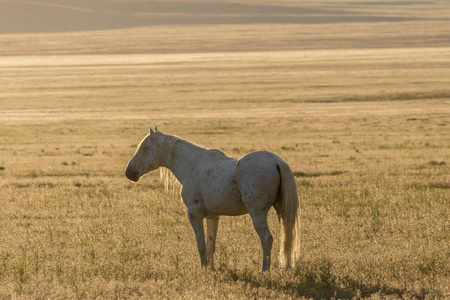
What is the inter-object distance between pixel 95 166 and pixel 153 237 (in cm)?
1142

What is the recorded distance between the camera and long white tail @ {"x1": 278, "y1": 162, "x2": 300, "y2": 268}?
8062 millimetres

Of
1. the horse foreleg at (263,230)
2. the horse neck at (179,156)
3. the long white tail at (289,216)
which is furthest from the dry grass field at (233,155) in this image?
the horse neck at (179,156)

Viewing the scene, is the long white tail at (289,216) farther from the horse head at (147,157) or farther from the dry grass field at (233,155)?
the horse head at (147,157)

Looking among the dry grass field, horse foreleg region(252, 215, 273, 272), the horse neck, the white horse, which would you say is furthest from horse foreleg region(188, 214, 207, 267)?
horse foreleg region(252, 215, 273, 272)

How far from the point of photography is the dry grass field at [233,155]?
8.16 meters

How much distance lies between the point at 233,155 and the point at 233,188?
15769 millimetres

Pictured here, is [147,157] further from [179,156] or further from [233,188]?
[233,188]

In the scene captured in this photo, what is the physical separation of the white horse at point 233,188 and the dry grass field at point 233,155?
1.47ft

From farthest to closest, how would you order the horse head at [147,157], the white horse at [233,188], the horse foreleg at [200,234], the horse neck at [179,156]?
the horse head at [147,157] < the horse neck at [179,156] < the horse foreleg at [200,234] < the white horse at [233,188]

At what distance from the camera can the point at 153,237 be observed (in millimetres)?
10781

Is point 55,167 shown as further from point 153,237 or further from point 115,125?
point 115,125

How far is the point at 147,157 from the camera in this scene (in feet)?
30.0

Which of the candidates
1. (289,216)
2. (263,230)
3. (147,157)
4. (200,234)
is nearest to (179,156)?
(147,157)

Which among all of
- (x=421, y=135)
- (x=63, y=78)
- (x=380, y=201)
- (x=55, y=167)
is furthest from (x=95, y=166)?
(x=63, y=78)
